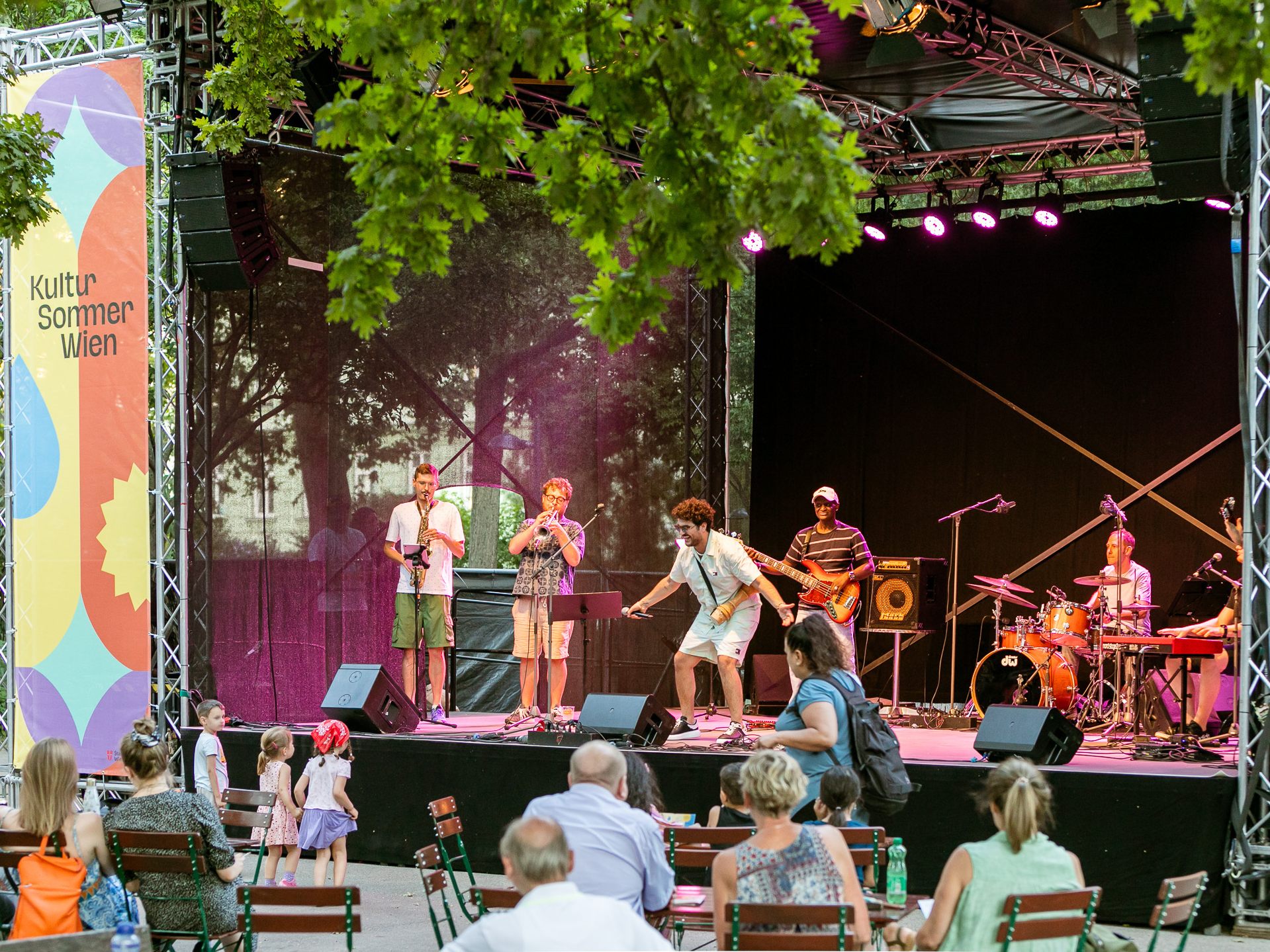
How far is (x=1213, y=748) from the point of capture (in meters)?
9.71

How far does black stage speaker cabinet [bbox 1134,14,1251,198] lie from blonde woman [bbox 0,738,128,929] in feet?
19.8

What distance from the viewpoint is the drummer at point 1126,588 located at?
10.9 meters

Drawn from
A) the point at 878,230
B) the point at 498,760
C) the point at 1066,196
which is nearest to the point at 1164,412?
the point at 1066,196

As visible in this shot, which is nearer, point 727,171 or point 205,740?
point 727,171

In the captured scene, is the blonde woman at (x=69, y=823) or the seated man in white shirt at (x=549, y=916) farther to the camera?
the blonde woman at (x=69, y=823)

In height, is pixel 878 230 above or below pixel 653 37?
above

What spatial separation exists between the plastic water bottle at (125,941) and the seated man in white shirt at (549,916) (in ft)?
2.99

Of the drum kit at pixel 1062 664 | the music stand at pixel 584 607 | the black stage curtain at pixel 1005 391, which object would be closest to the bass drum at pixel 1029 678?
the drum kit at pixel 1062 664

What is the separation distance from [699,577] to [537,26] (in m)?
5.58

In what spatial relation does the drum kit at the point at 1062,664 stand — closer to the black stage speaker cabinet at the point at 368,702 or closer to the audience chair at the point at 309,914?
the black stage speaker cabinet at the point at 368,702

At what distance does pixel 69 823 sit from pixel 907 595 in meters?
8.31

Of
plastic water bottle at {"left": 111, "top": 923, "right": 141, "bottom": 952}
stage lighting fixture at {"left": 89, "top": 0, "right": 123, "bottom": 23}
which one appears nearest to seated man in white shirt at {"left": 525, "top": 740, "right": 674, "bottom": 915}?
plastic water bottle at {"left": 111, "top": 923, "right": 141, "bottom": 952}

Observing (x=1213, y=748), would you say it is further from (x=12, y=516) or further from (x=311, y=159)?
(x=12, y=516)

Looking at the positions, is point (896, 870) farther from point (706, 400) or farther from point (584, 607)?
point (706, 400)
